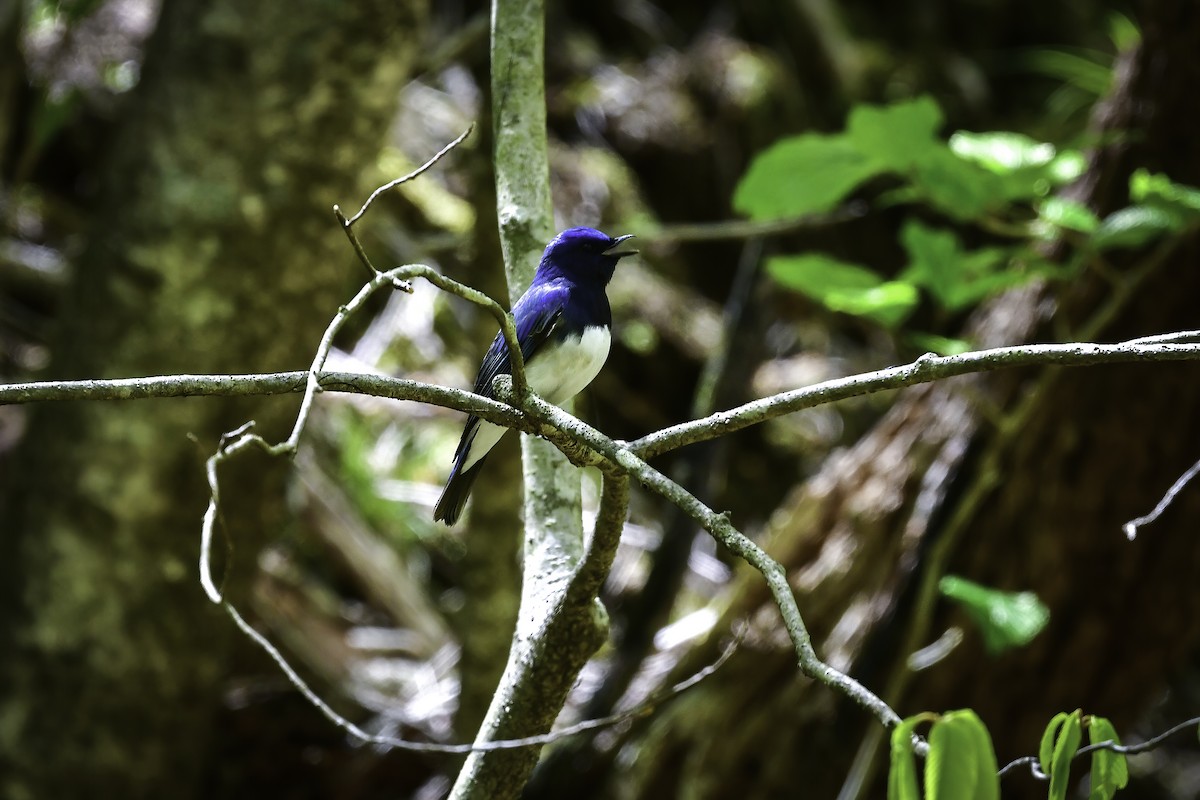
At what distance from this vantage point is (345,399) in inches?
215

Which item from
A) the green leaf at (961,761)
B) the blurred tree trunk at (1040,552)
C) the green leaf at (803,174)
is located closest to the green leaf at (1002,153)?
the green leaf at (803,174)

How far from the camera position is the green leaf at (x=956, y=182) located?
8.35ft

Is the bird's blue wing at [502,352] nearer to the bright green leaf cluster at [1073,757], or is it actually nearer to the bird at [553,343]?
the bird at [553,343]

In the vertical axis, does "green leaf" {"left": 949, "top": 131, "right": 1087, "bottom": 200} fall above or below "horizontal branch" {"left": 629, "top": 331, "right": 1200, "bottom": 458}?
above

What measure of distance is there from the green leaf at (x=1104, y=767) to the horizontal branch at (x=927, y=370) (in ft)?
1.38

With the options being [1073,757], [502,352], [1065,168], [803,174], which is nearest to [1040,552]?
[1065,168]

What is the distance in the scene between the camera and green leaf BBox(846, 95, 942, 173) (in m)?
2.51

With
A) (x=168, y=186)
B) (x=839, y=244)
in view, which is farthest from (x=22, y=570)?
(x=839, y=244)

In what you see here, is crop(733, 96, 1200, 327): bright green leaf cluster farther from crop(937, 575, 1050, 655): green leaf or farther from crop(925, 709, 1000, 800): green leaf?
crop(925, 709, 1000, 800): green leaf

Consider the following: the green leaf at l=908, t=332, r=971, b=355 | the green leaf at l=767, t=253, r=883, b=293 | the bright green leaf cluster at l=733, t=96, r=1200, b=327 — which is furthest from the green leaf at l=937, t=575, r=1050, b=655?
the green leaf at l=767, t=253, r=883, b=293

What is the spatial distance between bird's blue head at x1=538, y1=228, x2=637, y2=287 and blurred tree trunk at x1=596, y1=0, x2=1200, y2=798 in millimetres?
1140

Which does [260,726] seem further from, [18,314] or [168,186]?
[18,314]

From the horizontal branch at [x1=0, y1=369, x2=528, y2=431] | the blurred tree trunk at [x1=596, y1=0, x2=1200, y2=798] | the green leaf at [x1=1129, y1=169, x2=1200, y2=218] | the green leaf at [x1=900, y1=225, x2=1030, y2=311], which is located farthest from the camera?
the blurred tree trunk at [x1=596, y1=0, x2=1200, y2=798]

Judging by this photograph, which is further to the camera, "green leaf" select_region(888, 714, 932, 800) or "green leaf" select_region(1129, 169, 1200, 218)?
"green leaf" select_region(1129, 169, 1200, 218)
